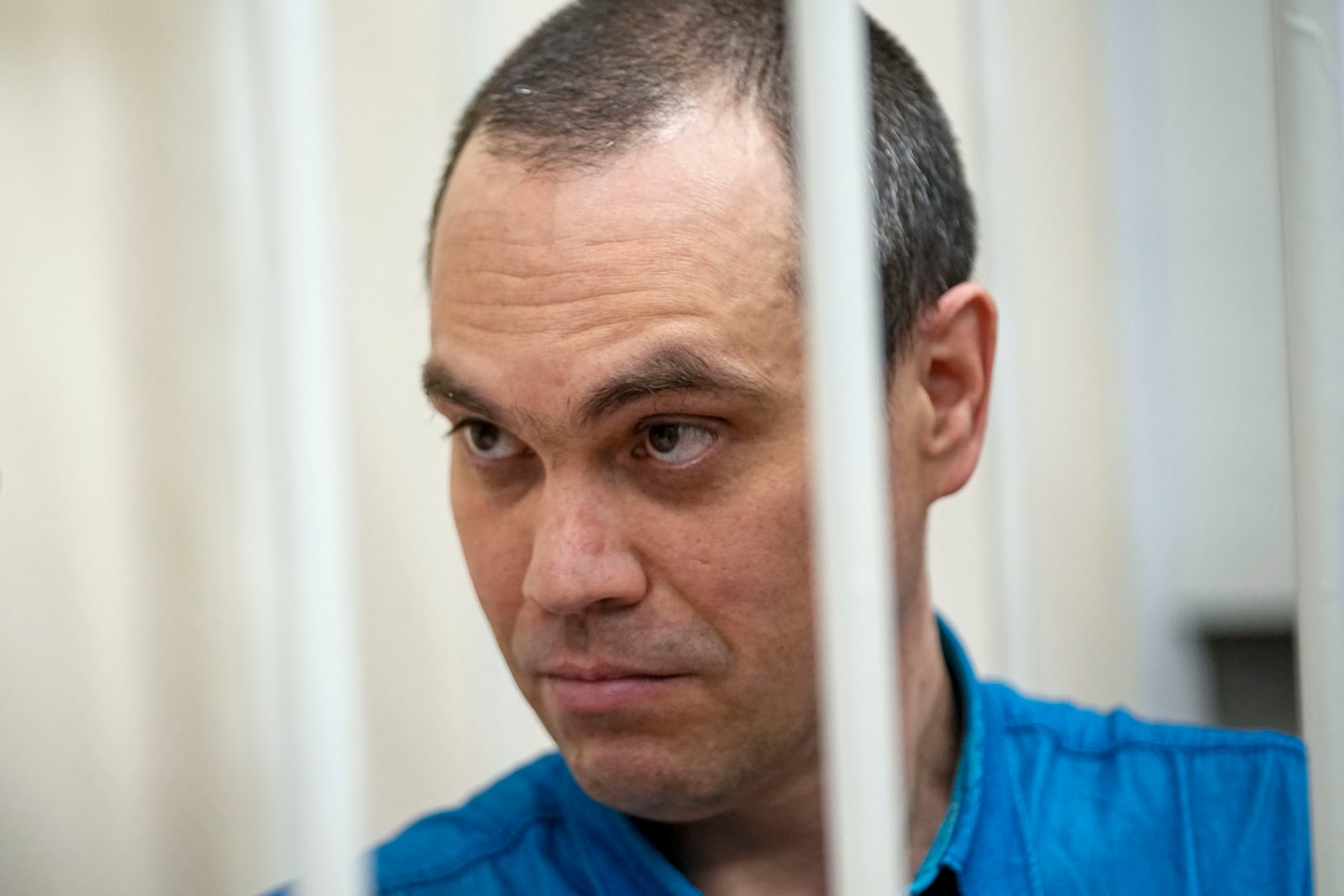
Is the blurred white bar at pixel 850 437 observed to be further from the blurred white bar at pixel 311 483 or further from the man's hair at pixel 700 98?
the man's hair at pixel 700 98

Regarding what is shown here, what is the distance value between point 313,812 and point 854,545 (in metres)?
0.27

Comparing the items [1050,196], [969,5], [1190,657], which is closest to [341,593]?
[969,5]

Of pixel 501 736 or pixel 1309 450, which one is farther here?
pixel 501 736

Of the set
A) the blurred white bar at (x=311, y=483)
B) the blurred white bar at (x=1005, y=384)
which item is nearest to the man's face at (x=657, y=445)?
the blurred white bar at (x=311, y=483)

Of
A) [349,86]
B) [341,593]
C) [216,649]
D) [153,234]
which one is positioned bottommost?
[216,649]

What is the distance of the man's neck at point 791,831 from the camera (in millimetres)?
987

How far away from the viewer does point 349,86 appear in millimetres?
1426

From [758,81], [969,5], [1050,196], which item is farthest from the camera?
[1050,196]

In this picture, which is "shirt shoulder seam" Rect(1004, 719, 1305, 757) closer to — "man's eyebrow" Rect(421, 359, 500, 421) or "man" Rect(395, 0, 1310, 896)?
"man" Rect(395, 0, 1310, 896)

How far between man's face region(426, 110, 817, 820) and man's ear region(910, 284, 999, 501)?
167 mm

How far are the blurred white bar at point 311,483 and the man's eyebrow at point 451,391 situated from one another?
264 millimetres

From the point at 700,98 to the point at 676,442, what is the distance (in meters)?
0.24

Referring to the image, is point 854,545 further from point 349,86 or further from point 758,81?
point 349,86

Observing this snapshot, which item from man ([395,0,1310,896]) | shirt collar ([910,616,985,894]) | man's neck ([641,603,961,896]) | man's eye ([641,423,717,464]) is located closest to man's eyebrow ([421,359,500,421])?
man ([395,0,1310,896])
